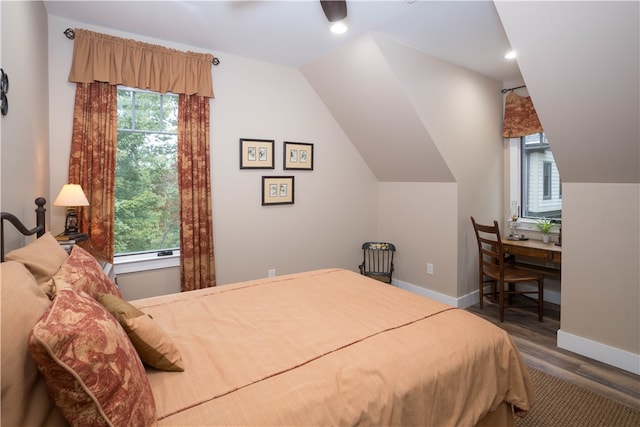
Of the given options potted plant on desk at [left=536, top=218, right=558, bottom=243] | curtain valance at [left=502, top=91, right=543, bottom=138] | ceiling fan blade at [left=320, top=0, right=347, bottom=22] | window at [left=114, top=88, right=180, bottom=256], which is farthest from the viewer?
curtain valance at [left=502, top=91, right=543, bottom=138]

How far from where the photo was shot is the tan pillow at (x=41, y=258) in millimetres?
1317

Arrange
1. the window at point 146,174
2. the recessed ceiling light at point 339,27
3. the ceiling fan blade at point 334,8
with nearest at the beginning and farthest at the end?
1. the ceiling fan blade at point 334,8
2. the recessed ceiling light at point 339,27
3. the window at point 146,174

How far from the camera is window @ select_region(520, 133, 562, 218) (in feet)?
13.4

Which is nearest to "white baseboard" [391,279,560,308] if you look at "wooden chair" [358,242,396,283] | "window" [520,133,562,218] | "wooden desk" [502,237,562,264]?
"wooden chair" [358,242,396,283]

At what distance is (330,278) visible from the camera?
2512mm

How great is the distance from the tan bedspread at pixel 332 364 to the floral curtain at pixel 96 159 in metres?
1.23

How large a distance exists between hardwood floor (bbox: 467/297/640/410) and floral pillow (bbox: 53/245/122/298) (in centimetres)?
294

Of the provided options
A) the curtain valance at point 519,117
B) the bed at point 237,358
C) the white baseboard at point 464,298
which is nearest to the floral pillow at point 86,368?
the bed at point 237,358

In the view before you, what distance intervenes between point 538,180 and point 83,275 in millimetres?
4603

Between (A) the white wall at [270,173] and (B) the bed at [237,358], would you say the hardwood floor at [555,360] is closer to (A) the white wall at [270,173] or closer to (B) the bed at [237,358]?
(B) the bed at [237,358]

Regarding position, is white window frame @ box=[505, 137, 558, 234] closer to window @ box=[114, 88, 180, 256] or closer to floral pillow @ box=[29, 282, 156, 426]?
window @ box=[114, 88, 180, 256]

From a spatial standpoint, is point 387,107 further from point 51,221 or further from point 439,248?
point 51,221

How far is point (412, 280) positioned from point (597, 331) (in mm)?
1893

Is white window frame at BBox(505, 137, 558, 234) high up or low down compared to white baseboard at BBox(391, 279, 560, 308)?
up
